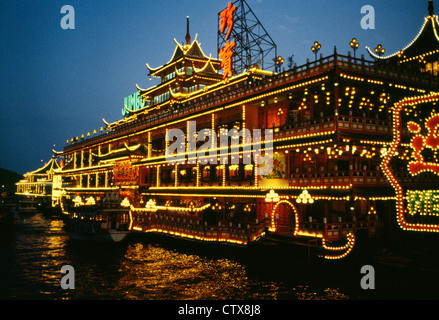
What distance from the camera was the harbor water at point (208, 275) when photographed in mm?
16781

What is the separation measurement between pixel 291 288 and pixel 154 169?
28.5m

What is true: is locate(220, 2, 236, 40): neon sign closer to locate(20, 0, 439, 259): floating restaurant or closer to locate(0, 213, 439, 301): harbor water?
locate(20, 0, 439, 259): floating restaurant

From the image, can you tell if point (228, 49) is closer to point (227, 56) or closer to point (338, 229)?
point (227, 56)

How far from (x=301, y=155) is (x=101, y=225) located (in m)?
17.5

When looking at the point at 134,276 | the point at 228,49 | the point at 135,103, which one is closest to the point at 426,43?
the point at 228,49

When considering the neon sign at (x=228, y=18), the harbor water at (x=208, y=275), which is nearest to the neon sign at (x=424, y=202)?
the harbor water at (x=208, y=275)

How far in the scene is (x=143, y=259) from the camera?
82.2 feet

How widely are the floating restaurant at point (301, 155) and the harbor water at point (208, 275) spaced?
1313 millimetres

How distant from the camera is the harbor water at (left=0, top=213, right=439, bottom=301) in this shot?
16.8m

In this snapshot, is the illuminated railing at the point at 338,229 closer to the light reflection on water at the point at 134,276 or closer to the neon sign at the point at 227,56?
the light reflection on water at the point at 134,276

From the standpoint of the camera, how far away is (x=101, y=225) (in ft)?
102

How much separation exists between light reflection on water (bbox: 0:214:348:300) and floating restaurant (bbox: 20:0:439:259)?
96.6 inches

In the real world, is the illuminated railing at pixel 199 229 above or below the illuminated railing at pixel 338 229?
below
